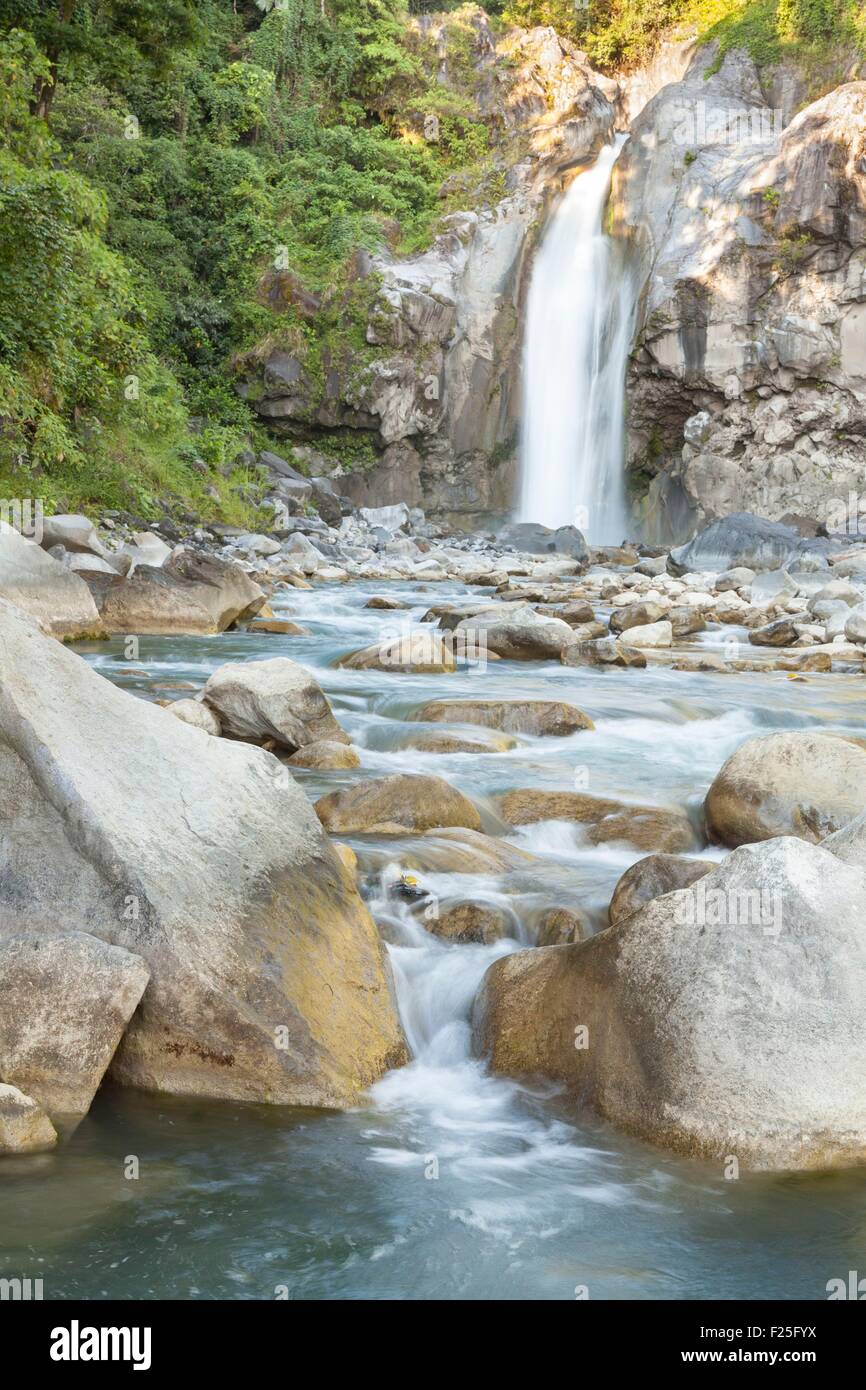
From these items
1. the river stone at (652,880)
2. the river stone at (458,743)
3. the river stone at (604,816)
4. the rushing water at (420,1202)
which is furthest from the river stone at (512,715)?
the rushing water at (420,1202)

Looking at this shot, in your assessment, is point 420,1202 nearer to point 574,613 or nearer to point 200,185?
point 574,613

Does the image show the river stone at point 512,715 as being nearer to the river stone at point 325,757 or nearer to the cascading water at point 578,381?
the river stone at point 325,757

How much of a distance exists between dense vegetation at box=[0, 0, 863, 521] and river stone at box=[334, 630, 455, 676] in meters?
6.03

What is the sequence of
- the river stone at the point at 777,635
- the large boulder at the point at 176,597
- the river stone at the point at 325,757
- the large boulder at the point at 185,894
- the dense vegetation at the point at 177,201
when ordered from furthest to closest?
the dense vegetation at the point at 177,201
the river stone at the point at 777,635
the large boulder at the point at 176,597
the river stone at the point at 325,757
the large boulder at the point at 185,894

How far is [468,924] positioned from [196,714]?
9.31 feet

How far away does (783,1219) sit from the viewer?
3.25 m

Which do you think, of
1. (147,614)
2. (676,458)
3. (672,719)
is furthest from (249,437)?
(672,719)

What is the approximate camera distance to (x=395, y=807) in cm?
611

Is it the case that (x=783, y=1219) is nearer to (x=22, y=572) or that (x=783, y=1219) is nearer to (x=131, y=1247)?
(x=131, y=1247)

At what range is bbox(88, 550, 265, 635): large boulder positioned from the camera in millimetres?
12102

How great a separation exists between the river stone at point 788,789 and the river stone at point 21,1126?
398 centimetres

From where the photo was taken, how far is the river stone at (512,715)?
8.41 metres

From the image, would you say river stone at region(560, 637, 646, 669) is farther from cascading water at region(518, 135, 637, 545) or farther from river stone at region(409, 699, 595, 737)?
cascading water at region(518, 135, 637, 545)

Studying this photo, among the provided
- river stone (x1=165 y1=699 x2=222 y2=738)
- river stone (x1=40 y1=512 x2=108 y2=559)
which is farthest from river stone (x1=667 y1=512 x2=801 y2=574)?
river stone (x1=165 y1=699 x2=222 y2=738)
